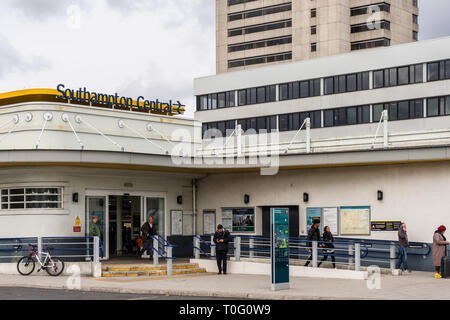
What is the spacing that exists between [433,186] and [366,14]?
7416cm

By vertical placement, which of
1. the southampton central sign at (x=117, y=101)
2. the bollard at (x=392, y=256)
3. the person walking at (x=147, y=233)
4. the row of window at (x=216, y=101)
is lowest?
the bollard at (x=392, y=256)

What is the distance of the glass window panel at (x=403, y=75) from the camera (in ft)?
213

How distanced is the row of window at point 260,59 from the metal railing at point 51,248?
78.2 meters

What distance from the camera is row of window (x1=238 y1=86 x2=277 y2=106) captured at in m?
74.7

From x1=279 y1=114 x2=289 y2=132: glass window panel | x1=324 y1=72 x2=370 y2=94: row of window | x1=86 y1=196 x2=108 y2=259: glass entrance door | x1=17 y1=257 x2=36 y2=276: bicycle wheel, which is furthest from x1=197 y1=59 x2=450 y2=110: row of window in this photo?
x1=17 y1=257 x2=36 y2=276: bicycle wheel

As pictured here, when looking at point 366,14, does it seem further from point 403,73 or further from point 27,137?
point 27,137

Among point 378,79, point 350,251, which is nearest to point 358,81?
point 378,79

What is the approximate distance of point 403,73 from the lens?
2569 inches

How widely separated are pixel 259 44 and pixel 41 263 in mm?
83491

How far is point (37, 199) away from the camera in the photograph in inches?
918

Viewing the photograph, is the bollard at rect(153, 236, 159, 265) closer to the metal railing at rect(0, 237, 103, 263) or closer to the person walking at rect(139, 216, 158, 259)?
the person walking at rect(139, 216, 158, 259)

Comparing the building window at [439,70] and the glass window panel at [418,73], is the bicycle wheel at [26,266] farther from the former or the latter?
the glass window panel at [418,73]

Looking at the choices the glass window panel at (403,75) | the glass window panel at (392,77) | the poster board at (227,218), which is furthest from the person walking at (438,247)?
the glass window panel at (392,77)
